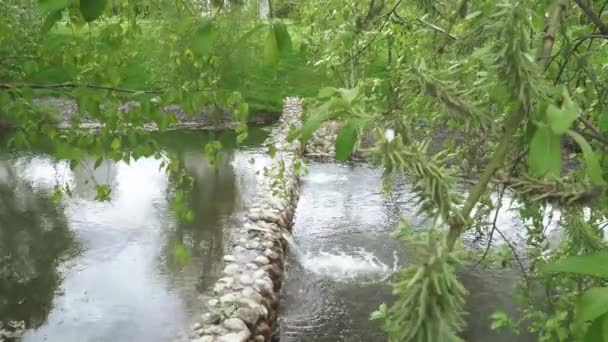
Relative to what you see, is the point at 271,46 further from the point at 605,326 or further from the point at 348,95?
the point at 605,326

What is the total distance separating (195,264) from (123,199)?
13.8 feet

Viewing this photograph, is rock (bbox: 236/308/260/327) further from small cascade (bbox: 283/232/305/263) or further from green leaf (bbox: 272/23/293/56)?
green leaf (bbox: 272/23/293/56)

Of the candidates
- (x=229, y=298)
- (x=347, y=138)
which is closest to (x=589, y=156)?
(x=347, y=138)

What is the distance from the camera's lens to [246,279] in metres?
7.53

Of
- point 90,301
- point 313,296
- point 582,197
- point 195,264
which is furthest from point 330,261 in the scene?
point 582,197

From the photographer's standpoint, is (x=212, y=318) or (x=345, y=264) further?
(x=345, y=264)

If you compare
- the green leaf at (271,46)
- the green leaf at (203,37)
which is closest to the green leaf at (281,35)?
the green leaf at (271,46)

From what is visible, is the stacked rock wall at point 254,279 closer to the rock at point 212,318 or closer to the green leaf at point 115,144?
the rock at point 212,318

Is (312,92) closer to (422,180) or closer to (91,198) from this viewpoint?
(91,198)

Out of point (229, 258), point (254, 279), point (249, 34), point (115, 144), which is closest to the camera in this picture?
point (249, 34)

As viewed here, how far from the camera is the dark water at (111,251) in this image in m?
7.01

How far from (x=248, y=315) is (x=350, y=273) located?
257cm

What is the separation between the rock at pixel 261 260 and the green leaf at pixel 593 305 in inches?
297

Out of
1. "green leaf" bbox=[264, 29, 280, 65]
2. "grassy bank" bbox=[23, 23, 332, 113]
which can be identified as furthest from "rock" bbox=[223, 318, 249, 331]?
"grassy bank" bbox=[23, 23, 332, 113]
